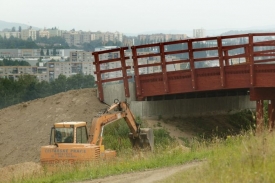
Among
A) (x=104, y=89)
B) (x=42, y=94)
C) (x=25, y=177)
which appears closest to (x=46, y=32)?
(x=42, y=94)

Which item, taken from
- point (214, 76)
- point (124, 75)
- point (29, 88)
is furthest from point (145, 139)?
point (29, 88)

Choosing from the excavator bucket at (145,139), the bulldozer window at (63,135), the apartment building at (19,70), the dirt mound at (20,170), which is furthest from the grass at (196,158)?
the apartment building at (19,70)

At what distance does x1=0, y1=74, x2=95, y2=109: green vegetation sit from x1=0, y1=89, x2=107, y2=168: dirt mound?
2729 cm

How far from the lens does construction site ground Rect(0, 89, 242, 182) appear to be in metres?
27.8

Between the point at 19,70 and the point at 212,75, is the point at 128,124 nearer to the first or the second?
the point at 212,75

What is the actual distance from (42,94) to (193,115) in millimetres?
32158

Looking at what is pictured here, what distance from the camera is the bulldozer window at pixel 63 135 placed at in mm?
22344

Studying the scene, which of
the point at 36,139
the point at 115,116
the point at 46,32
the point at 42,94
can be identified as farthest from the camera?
the point at 46,32

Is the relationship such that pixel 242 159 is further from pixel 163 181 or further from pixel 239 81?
pixel 239 81

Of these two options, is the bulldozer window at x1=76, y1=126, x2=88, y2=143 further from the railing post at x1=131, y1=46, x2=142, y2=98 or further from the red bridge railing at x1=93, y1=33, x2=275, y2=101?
the railing post at x1=131, y1=46, x2=142, y2=98

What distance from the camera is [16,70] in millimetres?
93562

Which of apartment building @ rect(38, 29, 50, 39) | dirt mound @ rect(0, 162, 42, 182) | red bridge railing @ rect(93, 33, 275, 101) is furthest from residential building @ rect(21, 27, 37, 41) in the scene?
dirt mound @ rect(0, 162, 42, 182)

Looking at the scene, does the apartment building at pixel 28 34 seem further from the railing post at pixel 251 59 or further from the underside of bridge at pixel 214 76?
the railing post at pixel 251 59

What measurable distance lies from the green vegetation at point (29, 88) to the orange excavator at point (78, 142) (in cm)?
3626
